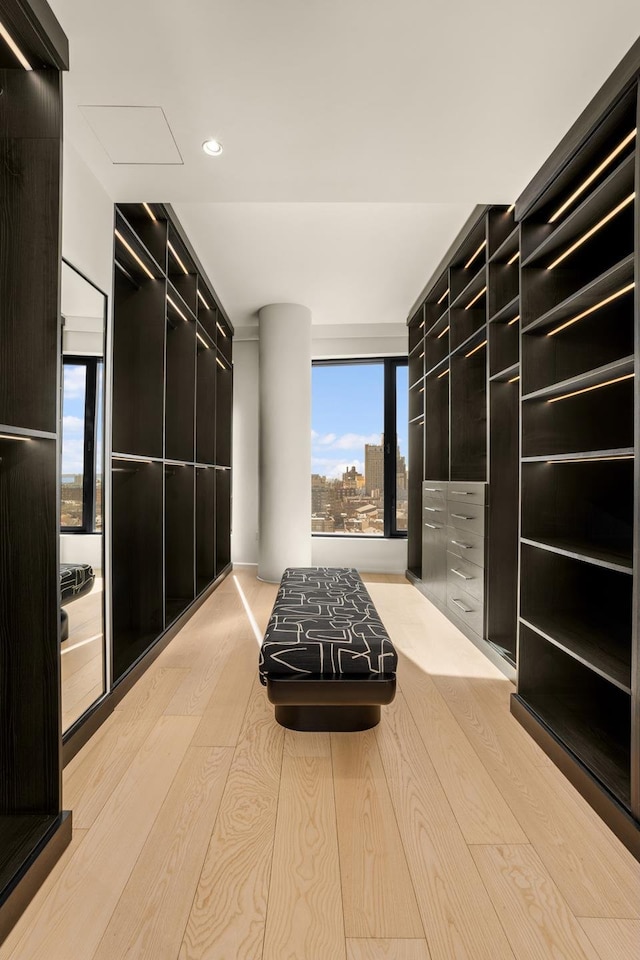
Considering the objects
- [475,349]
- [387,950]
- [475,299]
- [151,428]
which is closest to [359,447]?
[475,349]

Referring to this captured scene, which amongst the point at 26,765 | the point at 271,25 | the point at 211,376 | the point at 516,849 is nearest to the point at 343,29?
the point at 271,25

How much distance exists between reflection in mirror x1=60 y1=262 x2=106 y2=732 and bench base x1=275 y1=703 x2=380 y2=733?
0.81 m

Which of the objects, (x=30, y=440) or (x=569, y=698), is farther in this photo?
(x=569, y=698)

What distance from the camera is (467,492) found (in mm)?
3342

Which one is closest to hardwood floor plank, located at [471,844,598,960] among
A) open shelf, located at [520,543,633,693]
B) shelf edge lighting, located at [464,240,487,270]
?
open shelf, located at [520,543,633,693]

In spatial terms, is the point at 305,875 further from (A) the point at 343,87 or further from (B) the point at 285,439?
(B) the point at 285,439

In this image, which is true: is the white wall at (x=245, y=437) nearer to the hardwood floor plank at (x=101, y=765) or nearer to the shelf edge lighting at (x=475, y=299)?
the shelf edge lighting at (x=475, y=299)

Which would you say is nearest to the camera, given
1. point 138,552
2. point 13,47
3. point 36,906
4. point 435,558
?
point 36,906

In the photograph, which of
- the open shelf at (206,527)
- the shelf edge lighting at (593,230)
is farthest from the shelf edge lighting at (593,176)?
the open shelf at (206,527)

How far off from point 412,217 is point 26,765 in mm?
3362

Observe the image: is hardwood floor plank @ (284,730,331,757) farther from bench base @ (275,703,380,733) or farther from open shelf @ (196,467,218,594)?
open shelf @ (196,467,218,594)

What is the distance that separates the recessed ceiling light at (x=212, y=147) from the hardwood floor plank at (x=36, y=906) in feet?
8.01

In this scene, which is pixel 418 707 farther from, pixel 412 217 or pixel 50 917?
pixel 412 217

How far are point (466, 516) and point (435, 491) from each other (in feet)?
2.76
